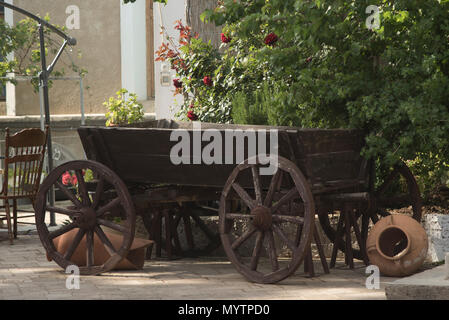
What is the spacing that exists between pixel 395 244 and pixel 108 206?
2061mm

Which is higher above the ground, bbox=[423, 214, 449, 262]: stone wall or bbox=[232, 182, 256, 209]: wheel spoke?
bbox=[232, 182, 256, 209]: wheel spoke

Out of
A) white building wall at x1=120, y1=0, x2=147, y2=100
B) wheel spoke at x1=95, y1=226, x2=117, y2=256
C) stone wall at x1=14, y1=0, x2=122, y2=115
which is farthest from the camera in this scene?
stone wall at x1=14, y1=0, x2=122, y2=115

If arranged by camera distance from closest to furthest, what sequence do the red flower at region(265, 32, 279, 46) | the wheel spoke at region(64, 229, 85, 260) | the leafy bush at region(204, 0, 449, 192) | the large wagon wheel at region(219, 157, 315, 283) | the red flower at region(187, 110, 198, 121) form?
the large wagon wheel at region(219, 157, 315, 283) → the leafy bush at region(204, 0, 449, 192) → the wheel spoke at region(64, 229, 85, 260) → the red flower at region(265, 32, 279, 46) → the red flower at region(187, 110, 198, 121)

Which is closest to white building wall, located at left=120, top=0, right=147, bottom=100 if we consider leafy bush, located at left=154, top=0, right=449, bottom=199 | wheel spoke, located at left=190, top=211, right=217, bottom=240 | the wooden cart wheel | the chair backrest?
the chair backrest

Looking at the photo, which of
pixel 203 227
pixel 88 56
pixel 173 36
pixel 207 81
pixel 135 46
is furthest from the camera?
pixel 88 56

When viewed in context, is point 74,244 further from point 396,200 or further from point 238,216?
point 396,200

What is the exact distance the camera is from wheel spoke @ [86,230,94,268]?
22.0 ft

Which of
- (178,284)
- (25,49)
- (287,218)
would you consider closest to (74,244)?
(178,284)

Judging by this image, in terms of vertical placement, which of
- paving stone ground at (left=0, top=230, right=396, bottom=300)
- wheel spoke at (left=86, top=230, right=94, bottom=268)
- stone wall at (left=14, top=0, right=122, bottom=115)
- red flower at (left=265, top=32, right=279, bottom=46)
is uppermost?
stone wall at (left=14, top=0, right=122, bottom=115)

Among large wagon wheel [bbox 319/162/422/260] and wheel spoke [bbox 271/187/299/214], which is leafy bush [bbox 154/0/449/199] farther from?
wheel spoke [bbox 271/187/299/214]

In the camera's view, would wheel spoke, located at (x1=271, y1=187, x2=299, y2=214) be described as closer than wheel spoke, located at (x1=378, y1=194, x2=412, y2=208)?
Yes

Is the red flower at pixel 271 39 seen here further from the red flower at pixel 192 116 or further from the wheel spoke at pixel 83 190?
the wheel spoke at pixel 83 190

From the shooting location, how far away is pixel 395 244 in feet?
21.9
